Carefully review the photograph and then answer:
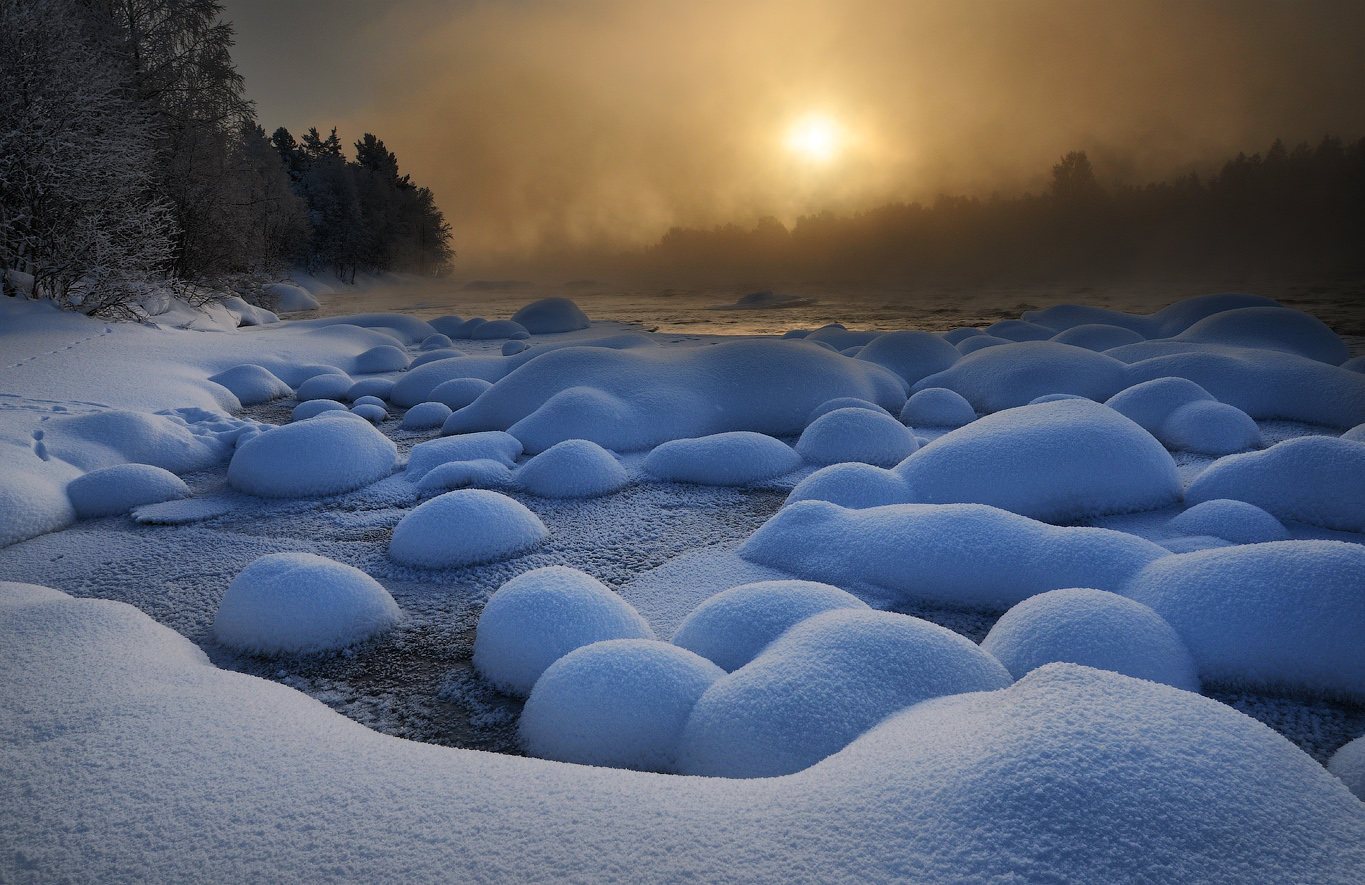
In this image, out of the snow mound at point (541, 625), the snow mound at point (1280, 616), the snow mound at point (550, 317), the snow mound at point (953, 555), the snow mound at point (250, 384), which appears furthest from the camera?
the snow mound at point (550, 317)

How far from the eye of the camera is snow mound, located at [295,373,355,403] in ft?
21.5

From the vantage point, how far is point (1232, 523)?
2781 mm

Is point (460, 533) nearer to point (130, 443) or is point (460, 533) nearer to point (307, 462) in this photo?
point (307, 462)

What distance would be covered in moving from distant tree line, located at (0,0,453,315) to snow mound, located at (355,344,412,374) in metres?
2.82

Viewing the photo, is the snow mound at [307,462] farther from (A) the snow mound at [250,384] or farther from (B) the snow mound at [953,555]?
(A) the snow mound at [250,384]

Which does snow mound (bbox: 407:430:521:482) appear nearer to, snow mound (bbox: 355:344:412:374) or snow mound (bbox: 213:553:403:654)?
snow mound (bbox: 213:553:403:654)

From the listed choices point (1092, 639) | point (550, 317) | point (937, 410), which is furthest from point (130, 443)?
point (550, 317)

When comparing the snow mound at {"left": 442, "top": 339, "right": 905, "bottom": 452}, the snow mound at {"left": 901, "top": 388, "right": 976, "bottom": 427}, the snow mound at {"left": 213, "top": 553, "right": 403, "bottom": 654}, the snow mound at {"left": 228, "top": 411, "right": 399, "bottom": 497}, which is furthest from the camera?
the snow mound at {"left": 901, "top": 388, "right": 976, "bottom": 427}

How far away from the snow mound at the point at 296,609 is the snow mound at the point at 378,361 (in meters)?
6.48

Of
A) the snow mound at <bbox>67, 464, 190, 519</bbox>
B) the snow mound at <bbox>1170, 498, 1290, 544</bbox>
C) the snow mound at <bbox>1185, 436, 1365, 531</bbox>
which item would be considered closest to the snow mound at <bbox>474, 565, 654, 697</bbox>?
the snow mound at <bbox>1170, 498, 1290, 544</bbox>

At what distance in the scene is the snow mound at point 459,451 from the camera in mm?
4168

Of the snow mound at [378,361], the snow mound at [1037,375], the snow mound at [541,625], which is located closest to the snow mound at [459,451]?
the snow mound at [541,625]

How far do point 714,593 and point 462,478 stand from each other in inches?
77.9

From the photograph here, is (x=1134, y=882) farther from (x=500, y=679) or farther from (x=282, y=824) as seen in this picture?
(x=500, y=679)
